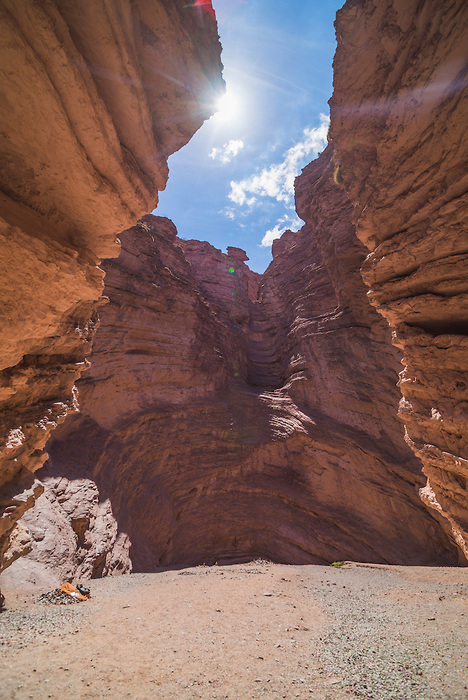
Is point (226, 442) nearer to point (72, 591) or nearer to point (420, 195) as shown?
point (72, 591)

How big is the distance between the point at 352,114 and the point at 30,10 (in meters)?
7.11

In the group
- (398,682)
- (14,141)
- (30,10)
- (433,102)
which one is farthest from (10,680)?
(433,102)

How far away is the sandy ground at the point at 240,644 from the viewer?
322cm

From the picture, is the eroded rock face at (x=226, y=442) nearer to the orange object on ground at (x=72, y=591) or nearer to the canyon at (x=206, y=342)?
the canyon at (x=206, y=342)

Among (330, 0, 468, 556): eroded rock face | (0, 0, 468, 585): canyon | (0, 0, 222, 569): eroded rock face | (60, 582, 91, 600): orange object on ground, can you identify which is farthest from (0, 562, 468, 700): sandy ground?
(0, 0, 222, 569): eroded rock face

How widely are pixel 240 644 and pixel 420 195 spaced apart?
892 cm

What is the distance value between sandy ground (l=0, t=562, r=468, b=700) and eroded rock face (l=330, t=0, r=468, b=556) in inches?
97.8

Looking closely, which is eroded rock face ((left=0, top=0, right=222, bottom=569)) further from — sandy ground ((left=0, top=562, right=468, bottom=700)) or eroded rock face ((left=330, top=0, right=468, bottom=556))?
eroded rock face ((left=330, top=0, right=468, bottom=556))

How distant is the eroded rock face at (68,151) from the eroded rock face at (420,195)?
12.0ft

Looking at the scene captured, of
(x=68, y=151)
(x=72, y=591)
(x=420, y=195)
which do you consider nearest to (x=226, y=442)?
(x=72, y=591)

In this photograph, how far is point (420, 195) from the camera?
5.93 metres

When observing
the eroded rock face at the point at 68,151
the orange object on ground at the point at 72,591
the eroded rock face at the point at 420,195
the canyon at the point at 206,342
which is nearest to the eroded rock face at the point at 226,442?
the canyon at the point at 206,342

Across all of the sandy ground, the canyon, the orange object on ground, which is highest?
the canyon

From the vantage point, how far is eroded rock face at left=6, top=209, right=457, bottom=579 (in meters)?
12.9
